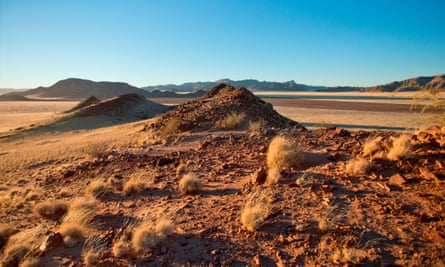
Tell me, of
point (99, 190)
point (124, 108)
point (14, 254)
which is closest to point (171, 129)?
point (99, 190)

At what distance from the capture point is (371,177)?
5.23 metres

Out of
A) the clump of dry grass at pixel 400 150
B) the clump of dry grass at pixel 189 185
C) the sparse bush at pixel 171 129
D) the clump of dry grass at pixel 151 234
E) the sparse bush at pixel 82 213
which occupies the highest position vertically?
the clump of dry grass at pixel 400 150

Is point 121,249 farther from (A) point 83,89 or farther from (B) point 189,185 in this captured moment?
→ (A) point 83,89

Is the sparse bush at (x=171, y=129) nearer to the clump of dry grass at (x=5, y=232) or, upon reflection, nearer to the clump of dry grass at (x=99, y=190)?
the clump of dry grass at (x=99, y=190)

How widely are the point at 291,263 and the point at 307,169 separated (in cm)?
299

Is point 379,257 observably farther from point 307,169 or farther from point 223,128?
point 223,128

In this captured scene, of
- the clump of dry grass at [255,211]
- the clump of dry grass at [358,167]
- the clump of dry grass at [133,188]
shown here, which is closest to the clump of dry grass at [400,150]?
the clump of dry grass at [358,167]

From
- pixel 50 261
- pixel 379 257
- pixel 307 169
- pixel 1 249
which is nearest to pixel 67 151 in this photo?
pixel 1 249

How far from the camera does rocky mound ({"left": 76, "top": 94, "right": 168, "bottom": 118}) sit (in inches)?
1227

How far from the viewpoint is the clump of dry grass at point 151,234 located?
14.0ft

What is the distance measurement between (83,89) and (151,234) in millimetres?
127316

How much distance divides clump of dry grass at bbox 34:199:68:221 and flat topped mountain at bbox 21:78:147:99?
360ft

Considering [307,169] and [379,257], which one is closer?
[379,257]

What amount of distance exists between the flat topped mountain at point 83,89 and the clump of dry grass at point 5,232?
110397 millimetres
